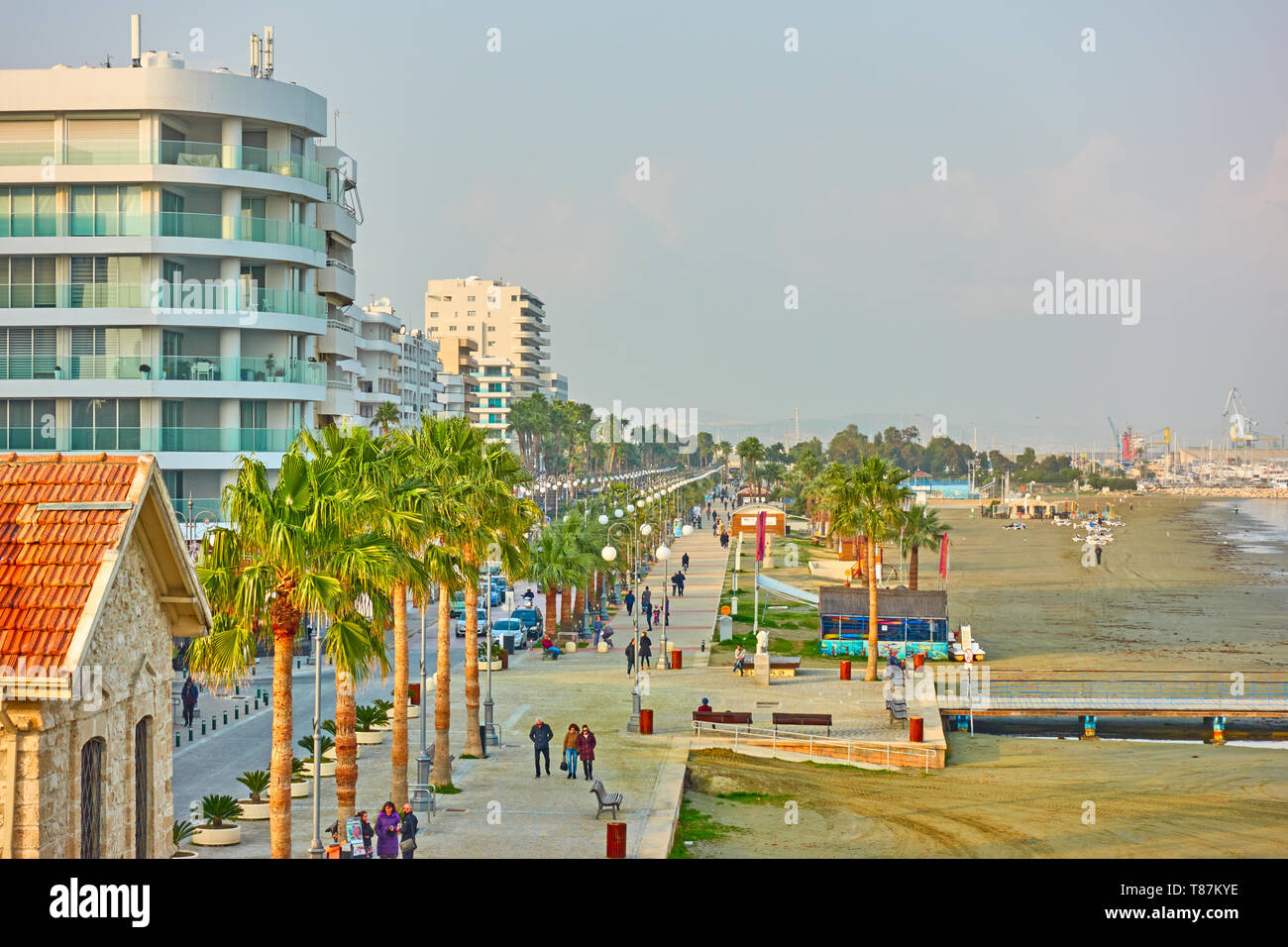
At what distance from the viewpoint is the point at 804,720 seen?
36125 millimetres

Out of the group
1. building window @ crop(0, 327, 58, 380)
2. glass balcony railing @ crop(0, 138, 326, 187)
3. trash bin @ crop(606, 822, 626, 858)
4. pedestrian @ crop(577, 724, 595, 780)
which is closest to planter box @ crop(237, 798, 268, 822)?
pedestrian @ crop(577, 724, 595, 780)

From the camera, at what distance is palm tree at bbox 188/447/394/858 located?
18.1 metres

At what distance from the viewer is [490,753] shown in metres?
32.8

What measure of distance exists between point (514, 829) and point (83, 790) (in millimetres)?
15155

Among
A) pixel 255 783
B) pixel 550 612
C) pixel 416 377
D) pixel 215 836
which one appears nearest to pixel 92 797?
pixel 215 836

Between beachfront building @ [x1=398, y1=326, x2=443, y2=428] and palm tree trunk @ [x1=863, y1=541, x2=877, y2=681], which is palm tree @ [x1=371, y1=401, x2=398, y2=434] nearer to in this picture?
beachfront building @ [x1=398, y1=326, x2=443, y2=428]

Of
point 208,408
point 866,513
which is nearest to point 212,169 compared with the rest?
point 208,408

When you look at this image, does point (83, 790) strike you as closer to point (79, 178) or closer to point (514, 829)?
point (514, 829)

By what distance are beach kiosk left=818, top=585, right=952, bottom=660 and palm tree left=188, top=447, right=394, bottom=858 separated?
3463 centimetres

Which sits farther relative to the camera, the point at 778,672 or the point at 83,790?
the point at 778,672

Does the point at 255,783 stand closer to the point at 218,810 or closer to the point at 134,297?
the point at 218,810

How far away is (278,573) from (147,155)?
36378mm

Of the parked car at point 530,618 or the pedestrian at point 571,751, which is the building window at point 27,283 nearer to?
the parked car at point 530,618
